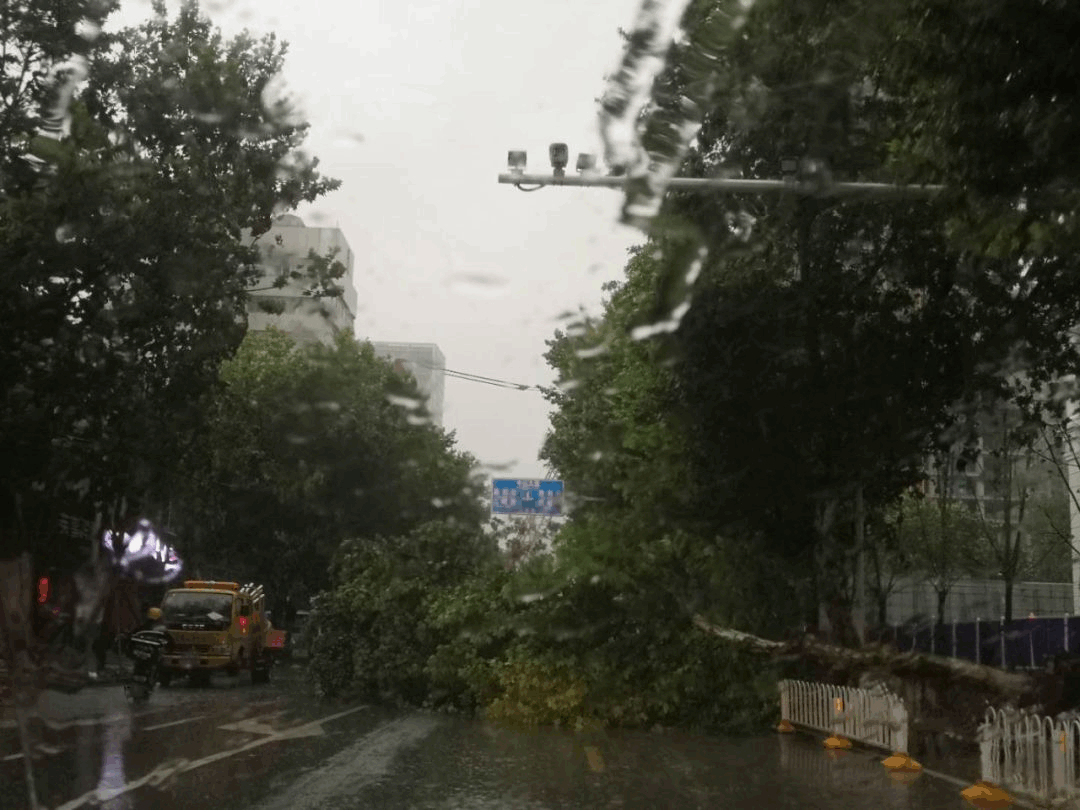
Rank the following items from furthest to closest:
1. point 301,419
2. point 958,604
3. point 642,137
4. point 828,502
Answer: point 958,604 → point 301,419 → point 828,502 → point 642,137

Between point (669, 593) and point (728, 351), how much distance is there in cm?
405

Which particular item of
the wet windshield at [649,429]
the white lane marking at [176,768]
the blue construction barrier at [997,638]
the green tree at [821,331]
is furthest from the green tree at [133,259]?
the blue construction barrier at [997,638]

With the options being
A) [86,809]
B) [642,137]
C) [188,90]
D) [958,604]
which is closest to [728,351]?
[642,137]

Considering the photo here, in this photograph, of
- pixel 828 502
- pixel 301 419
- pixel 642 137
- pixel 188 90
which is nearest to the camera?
pixel 642 137

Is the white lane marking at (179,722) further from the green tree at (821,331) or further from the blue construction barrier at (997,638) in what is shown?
the blue construction barrier at (997,638)

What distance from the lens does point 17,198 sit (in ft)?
66.2

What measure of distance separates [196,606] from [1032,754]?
2234 cm

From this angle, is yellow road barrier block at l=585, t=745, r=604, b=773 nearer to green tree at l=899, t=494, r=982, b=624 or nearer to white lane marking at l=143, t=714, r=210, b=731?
white lane marking at l=143, t=714, r=210, b=731

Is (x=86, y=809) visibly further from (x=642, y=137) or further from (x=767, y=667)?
(x=767, y=667)

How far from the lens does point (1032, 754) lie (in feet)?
36.1

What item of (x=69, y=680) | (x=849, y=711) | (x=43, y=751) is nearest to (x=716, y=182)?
(x=849, y=711)

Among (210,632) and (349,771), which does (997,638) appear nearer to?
(210,632)

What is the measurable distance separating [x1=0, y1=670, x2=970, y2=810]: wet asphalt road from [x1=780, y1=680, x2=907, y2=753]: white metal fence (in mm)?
373

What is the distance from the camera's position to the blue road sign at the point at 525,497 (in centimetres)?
2677
